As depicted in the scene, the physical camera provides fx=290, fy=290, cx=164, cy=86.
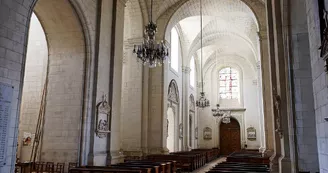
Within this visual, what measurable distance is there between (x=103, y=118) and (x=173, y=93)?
815 centimetres

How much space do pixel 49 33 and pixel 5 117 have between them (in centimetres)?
367

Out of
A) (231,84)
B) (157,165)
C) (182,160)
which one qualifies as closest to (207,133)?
(231,84)

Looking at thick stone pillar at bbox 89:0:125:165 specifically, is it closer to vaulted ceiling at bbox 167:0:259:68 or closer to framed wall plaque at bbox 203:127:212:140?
vaulted ceiling at bbox 167:0:259:68

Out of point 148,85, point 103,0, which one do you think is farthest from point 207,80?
point 103,0

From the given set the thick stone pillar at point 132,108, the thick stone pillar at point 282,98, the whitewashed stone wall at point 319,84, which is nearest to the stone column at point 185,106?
the thick stone pillar at point 132,108

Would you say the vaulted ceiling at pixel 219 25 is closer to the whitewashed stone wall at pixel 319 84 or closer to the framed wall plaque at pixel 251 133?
the framed wall plaque at pixel 251 133

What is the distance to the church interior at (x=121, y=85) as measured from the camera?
16.3ft

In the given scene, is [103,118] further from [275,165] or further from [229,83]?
[229,83]

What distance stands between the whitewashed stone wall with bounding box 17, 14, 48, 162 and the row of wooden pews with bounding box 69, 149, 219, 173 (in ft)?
10.6

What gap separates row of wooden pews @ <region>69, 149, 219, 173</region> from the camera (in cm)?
589

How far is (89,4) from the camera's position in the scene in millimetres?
7879

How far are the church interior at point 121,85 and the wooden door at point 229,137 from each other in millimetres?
8647

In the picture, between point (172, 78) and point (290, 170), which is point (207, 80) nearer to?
point (172, 78)

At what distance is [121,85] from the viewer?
9.33 m
